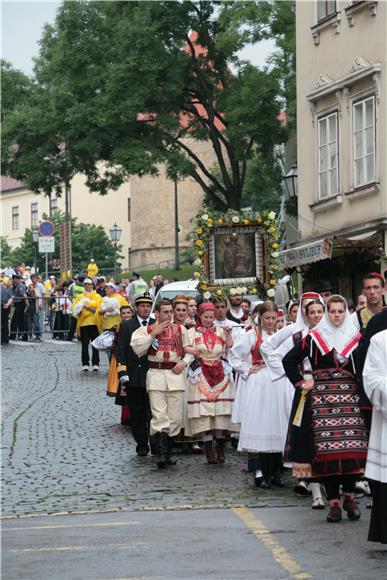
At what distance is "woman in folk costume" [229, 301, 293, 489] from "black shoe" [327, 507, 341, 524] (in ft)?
7.86

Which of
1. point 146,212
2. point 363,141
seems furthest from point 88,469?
point 146,212

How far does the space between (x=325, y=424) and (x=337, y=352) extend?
58cm

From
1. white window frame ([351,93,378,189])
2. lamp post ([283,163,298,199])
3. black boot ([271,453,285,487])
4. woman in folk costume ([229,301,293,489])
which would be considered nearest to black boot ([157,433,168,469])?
woman in folk costume ([229,301,293,489])

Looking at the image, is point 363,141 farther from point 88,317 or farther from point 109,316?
point 109,316

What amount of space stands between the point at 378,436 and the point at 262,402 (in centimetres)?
428

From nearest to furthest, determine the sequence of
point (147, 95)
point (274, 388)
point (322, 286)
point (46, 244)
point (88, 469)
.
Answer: point (274, 388) < point (88, 469) < point (322, 286) < point (46, 244) < point (147, 95)

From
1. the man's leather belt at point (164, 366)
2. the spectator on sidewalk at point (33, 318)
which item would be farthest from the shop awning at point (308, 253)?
the man's leather belt at point (164, 366)

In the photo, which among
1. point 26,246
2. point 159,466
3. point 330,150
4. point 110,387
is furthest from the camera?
point 26,246

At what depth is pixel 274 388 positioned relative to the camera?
1423cm

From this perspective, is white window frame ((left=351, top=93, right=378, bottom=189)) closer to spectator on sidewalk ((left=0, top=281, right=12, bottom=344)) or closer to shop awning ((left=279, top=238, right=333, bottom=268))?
shop awning ((left=279, top=238, right=333, bottom=268))

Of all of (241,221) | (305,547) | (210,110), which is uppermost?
(210,110)

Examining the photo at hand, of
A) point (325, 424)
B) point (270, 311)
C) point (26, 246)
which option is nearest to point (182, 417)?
point (270, 311)

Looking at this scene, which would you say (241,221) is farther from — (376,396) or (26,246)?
(26,246)

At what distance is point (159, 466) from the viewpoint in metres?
15.3
